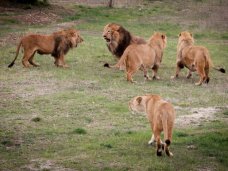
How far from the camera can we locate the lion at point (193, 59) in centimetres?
1462

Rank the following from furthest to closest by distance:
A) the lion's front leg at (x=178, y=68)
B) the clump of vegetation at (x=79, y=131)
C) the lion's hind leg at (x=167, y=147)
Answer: the lion's front leg at (x=178, y=68), the clump of vegetation at (x=79, y=131), the lion's hind leg at (x=167, y=147)

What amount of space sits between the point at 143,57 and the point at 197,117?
3.35 meters

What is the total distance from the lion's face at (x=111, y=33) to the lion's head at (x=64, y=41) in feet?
2.49

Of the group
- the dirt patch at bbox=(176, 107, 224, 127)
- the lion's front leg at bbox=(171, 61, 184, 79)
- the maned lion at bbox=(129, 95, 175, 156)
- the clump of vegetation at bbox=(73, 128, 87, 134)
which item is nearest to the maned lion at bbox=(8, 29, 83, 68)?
the lion's front leg at bbox=(171, 61, 184, 79)

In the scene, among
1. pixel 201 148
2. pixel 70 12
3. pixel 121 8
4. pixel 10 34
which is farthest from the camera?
pixel 121 8

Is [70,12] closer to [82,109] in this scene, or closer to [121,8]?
[121,8]

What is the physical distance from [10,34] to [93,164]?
1259 cm

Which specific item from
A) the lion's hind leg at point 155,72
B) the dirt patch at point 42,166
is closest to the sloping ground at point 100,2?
the lion's hind leg at point 155,72

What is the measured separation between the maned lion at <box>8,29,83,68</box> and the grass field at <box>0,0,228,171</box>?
29cm

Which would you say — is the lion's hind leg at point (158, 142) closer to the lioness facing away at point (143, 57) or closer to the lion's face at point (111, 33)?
the lioness facing away at point (143, 57)

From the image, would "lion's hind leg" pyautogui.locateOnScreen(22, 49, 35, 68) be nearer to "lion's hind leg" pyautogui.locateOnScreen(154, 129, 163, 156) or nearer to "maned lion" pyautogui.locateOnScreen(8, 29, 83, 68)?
"maned lion" pyautogui.locateOnScreen(8, 29, 83, 68)

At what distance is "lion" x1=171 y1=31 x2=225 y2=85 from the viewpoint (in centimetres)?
1462

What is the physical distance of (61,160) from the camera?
869 centimetres

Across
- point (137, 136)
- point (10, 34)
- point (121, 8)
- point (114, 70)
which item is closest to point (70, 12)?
point (121, 8)
